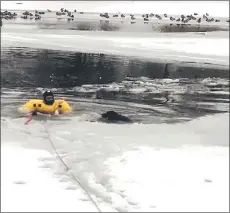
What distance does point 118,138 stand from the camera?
7312mm

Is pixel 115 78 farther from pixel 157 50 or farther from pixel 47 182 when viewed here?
pixel 47 182


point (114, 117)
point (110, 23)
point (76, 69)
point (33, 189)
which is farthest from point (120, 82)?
point (110, 23)

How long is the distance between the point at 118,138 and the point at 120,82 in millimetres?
5219

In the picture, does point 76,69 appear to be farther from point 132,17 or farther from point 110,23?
point 132,17

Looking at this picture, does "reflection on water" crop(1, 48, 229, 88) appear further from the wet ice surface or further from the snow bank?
the snow bank

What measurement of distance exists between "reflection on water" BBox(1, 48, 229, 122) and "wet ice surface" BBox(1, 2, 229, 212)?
3cm

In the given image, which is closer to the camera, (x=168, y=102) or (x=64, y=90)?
(x=168, y=102)

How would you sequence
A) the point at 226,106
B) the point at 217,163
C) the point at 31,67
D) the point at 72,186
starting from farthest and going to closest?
1. the point at 31,67
2. the point at 226,106
3. the point at 217,163
4. the point at 72,186

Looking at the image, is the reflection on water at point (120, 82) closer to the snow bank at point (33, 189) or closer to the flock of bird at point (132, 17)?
the snow bank at point (33, 189)

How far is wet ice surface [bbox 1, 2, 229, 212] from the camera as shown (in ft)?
16.9

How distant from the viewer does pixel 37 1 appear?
50.2m

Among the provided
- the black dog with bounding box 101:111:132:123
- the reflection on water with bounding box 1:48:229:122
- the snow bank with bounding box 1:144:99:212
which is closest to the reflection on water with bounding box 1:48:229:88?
the reflection on water with bounding box 1:48:229:122

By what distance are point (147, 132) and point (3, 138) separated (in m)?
2.42

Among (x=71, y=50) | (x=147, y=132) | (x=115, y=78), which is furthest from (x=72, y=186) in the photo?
(x=71, y=50)
